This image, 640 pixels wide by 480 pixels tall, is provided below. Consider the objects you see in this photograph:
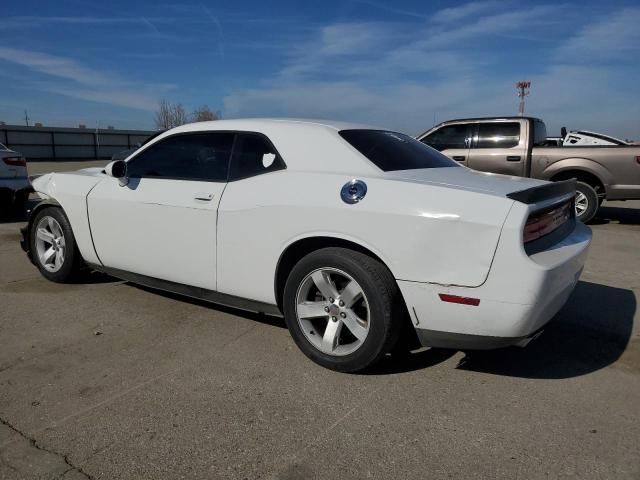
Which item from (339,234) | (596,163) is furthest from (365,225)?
(596,163)

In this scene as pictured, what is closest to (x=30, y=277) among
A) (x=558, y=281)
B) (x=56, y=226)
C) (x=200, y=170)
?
(x=56, y=226)

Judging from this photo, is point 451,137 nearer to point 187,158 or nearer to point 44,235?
point 187,158

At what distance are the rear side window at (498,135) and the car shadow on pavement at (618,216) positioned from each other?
2.20 meters

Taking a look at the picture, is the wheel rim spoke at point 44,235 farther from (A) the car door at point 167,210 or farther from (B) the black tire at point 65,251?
→ (A) the car door at point 167,210

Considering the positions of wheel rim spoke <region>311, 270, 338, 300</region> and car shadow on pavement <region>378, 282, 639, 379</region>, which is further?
car shadow on pavement <region>378, 282, 639, 379</region>

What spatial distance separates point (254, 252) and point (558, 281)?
181cm

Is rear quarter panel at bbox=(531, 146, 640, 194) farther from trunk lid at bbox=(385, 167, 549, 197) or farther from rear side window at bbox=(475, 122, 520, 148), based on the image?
trunk lid at bbox=(385, 167, 549, 197)

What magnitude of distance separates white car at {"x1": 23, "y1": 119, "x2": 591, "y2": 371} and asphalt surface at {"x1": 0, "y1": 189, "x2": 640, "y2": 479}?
291 mm

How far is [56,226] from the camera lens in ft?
15.8

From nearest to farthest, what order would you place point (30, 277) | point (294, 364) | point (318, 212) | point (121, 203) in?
point (318, 212)
point (294, 364)
point (121, 203)
point (30, 277)

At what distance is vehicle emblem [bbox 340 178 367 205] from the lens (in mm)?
3057

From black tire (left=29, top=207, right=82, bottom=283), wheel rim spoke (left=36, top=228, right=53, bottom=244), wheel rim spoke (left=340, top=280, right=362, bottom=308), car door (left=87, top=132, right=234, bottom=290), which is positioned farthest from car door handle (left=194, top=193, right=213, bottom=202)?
wheel rim spoke (left=36, top=228, right=53, bottom=244)

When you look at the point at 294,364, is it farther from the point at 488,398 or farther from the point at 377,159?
the point at 377,159

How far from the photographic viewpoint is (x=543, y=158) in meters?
9.43
